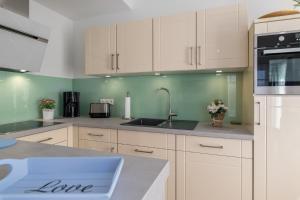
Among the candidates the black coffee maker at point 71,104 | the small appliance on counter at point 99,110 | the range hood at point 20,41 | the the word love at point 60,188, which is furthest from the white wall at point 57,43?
the the word love at point 60,188

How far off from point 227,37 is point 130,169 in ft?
4.87

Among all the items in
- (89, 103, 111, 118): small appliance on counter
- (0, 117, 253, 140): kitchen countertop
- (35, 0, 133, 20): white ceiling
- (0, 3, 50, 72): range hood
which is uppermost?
(35, 0, 133, 20): white ceiling

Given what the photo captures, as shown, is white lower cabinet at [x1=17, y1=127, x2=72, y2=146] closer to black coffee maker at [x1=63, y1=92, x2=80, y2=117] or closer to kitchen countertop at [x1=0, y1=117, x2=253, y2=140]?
kitchen countertop at [x1=0, y1=117, x2=253, y2=140]

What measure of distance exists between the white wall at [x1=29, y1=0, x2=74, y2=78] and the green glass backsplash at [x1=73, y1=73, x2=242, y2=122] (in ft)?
1.21

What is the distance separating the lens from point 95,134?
1925 millimetres

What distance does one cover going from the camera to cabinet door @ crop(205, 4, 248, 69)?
5.31ft

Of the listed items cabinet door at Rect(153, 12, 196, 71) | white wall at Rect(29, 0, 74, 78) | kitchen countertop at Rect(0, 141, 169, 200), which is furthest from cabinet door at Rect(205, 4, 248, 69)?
white wall at Rect(29, 0, 74, 78)

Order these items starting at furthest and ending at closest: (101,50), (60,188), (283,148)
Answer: (101,50) → (283,148) → (60,188)

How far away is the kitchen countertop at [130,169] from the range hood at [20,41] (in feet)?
3.05

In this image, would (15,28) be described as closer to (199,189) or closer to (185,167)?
(185,167)

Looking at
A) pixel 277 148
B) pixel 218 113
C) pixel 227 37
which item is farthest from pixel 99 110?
pixel 277 148

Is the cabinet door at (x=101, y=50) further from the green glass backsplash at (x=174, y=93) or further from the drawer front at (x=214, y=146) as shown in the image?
the drawer front at (x=214, y=146)

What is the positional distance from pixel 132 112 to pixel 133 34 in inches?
37.2

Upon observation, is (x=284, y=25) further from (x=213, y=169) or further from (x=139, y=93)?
(x=139, y=93)
